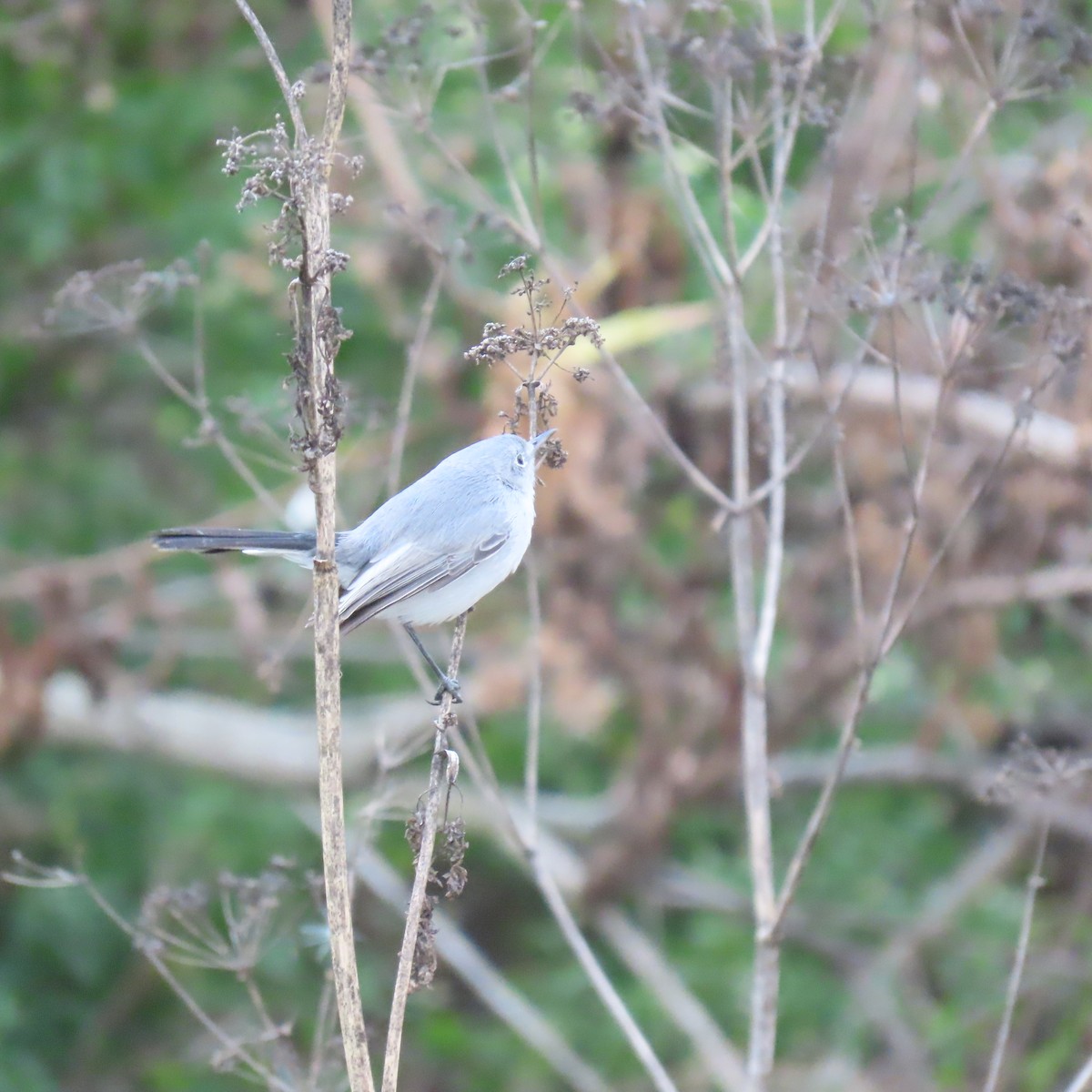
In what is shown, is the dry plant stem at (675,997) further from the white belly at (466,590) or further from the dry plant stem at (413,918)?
the dry plant stem at (413,918)

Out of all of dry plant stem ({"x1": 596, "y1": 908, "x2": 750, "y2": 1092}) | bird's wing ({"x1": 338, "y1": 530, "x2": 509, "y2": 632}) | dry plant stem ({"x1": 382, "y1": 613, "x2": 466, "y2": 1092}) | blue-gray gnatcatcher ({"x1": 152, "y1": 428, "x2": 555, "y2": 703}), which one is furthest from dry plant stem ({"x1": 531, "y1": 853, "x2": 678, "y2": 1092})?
dry plant stem ({"x1": 596, "y1": 908, "x2": 750, "y2": 1092})

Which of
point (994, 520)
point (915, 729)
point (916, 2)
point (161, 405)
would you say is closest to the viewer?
point (916, 2)

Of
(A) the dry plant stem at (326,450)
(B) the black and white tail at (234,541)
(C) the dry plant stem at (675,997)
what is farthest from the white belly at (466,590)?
(C) the dry plant stem at (675,997)

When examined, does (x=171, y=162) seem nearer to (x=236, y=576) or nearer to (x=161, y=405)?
(x=161, y=405)

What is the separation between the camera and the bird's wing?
331 centimetres

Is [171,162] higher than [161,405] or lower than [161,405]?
higher

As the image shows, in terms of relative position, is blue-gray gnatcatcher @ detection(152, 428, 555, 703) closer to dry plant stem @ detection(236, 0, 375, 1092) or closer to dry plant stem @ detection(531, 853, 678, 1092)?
dry plant stem @ detection(531, 853, 678, 1092)

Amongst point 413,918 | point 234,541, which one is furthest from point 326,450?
point 234,541

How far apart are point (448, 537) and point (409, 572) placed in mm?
127

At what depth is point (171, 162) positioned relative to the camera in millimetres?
7430

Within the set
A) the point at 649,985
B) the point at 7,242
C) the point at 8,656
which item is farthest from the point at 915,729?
the point at 7,242

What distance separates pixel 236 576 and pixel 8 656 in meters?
1.06

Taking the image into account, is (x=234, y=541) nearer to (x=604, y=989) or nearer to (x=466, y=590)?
(x=466, y=590)

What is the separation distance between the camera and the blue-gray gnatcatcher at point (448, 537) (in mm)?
3385
